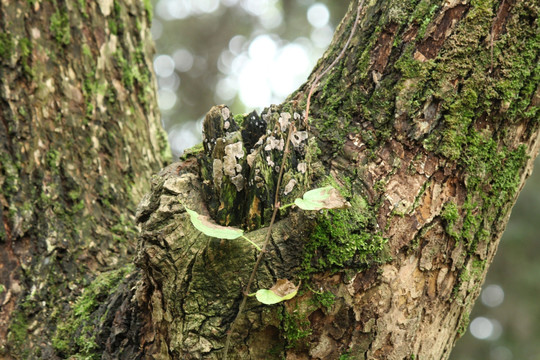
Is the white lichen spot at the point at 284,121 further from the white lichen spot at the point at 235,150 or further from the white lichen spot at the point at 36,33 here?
the white lichen spot at the point at 36,33

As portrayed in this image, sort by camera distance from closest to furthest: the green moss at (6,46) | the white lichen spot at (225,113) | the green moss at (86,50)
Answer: the white lichen spot at (225,113) < the green moss at (6,46) < the green moss at (86,50)

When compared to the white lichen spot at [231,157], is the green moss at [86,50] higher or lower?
higher

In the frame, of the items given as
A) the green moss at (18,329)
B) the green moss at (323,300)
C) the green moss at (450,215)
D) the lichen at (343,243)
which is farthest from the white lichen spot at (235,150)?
the green moss at (18,329)

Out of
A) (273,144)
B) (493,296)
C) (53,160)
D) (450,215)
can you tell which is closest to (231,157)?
(273,144)

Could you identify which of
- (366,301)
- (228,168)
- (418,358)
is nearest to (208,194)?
(228,168)

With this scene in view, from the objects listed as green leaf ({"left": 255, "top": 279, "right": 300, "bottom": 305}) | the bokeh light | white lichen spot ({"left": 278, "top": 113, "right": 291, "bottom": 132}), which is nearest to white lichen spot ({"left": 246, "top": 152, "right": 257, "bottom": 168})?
white lichen spot ({"left": 278, "top": 113, "right": 291, "bottom": 132})

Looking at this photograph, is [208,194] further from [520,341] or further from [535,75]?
[520,341]
